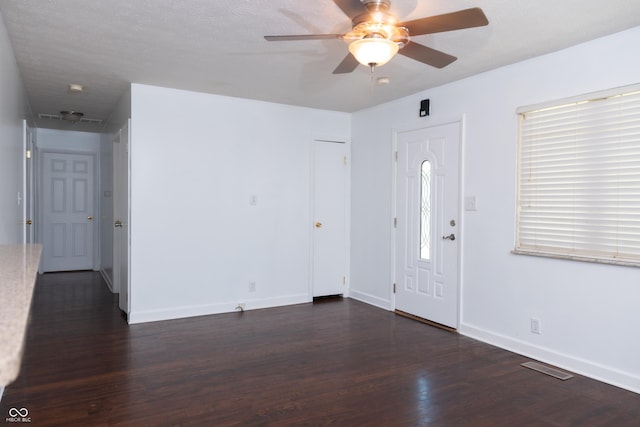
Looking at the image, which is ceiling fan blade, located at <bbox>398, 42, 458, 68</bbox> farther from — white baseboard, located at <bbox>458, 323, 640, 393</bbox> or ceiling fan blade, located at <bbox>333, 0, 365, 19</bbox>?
white baseboard, located at <bbox>458, 323, 640, 393</bbox>

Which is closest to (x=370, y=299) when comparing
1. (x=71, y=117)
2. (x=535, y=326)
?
(x=535, y=326)

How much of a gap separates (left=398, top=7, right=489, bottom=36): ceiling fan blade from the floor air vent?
2.51 m

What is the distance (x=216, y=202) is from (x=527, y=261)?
3134mm

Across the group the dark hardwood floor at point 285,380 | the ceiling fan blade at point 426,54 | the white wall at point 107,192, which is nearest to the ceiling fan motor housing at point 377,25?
the ceiling fan blade at point 426,54

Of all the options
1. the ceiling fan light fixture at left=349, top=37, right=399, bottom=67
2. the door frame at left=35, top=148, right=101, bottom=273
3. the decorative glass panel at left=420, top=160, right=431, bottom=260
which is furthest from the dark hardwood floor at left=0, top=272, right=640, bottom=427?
the door frame at left=35, top=148, right=101, bottom=273

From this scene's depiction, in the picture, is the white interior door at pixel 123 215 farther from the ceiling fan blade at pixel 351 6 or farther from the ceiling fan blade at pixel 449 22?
the ceiling fan blade at pixel 449 22

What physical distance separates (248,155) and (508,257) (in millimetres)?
2928

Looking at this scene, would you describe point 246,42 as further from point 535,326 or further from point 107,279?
point 107,279

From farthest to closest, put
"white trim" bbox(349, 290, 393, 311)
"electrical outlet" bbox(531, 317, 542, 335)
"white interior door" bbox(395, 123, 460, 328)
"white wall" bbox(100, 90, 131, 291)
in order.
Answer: "white wall" bbox(100, 90, 131, 291), "white trim" bbox(349, 290, 393, 311), "white interior door" bbox(395, 123, 460, 328), "electrical outlet" bbox(531, 317, 542, 335)

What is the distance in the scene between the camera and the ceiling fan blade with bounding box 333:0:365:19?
1.90m

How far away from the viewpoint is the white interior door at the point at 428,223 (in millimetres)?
4098

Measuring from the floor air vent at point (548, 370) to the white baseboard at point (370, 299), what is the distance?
1.81m

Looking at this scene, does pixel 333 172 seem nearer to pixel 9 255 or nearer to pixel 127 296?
A: pixel 127 296

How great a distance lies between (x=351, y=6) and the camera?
1.96 metres
